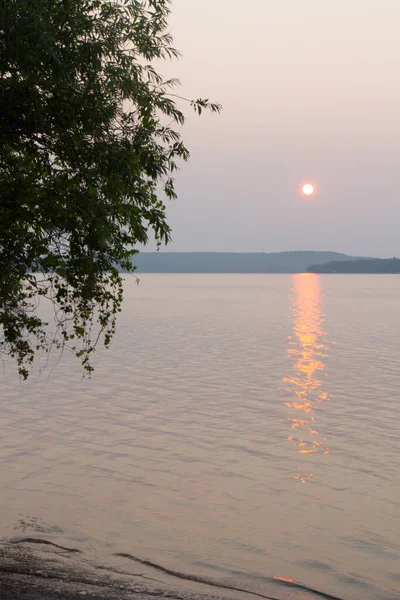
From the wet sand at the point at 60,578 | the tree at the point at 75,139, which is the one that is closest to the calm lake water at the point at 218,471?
the wet sand at the point at 60,578

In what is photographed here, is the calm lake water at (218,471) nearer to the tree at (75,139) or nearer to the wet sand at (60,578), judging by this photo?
the wet sand at (60,578)

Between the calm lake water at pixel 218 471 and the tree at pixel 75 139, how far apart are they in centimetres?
639

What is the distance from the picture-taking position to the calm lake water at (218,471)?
1639 centimetres

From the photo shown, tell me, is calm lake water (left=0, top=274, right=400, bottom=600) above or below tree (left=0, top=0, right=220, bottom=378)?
below

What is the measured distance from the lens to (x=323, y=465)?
2411cm

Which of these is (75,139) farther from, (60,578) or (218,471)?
(218,471)

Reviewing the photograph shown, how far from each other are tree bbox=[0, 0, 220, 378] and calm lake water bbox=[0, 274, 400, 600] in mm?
6391

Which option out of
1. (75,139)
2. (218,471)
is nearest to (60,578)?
(75,139)

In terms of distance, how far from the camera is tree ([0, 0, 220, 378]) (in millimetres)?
12305

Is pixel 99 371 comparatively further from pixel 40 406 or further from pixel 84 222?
pixel 84 222

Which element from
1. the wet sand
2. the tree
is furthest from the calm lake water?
the tree

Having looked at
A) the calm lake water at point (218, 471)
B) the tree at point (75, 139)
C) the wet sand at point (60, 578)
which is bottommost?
the calm lake water at point (218, 471)

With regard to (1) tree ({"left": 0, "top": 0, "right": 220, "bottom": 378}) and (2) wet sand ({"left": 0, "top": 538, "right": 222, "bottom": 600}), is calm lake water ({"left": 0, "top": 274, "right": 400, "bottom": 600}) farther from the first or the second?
(1) tree ({"left": 0, "top": 0, "right": 220, "bottom": 378})

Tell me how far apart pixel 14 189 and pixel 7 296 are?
2281mm
